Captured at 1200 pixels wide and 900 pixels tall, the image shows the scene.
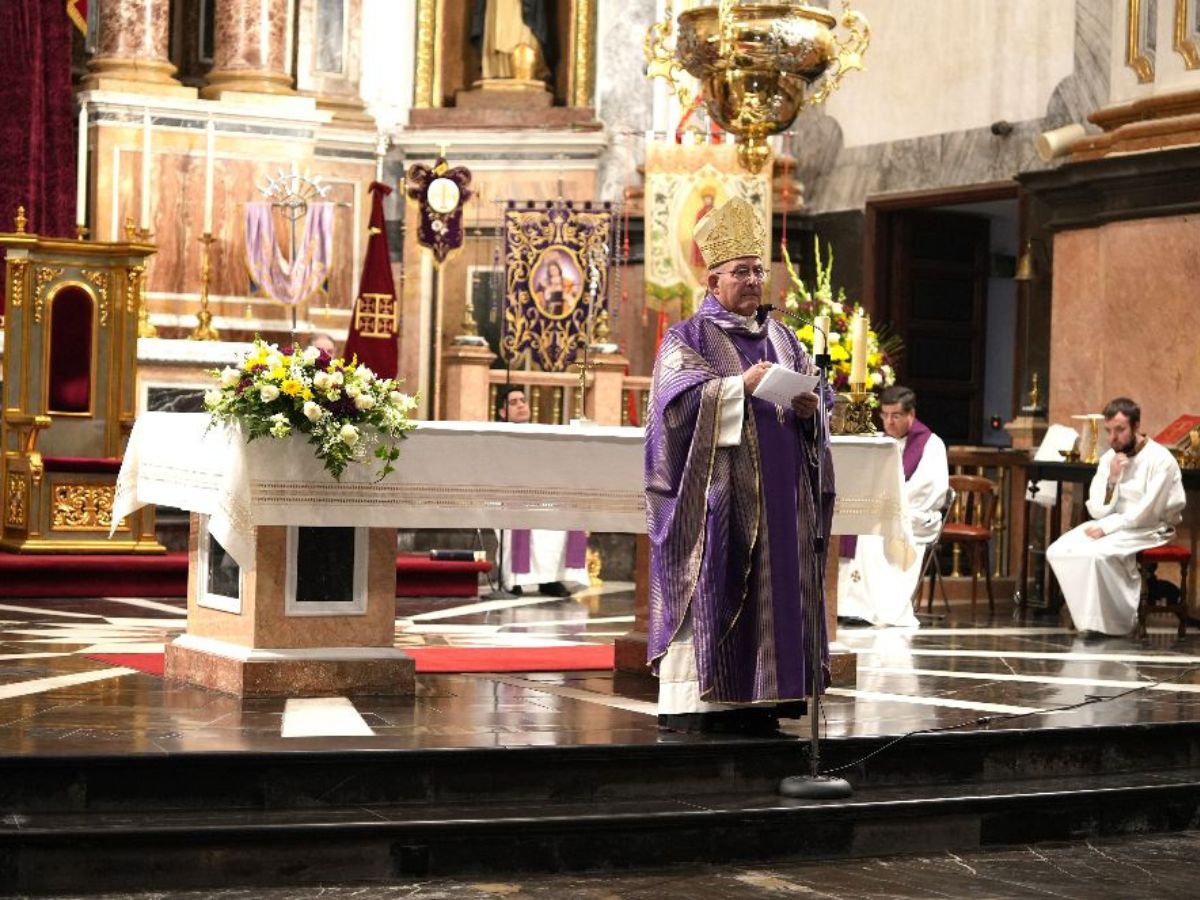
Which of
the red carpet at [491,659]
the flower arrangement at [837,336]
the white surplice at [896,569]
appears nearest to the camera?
the red carpet at [491,659]

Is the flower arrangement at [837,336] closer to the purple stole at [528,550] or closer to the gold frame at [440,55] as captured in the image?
the purple stole at [528,550]

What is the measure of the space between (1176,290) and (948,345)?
12.2 ft

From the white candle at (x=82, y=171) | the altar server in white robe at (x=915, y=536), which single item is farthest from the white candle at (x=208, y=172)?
the altar server in white robe at (x=915, y=536)

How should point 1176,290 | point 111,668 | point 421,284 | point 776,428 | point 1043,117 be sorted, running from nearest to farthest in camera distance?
point 776,428
point 111,668
point 1176,290
point 1043,117
point 421,284

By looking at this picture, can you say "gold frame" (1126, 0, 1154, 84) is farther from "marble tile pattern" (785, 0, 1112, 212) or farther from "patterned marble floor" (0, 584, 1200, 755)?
"patterned marble floor" (0, 584, 1200, 755)

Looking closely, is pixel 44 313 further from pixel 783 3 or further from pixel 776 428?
pixel 776 428

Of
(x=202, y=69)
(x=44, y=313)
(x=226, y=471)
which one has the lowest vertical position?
(x=226, y=471)

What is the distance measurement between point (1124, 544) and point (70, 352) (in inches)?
246

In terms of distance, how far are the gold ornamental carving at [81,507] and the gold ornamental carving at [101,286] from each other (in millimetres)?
1140

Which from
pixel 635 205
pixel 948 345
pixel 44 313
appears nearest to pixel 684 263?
pixel 635 205

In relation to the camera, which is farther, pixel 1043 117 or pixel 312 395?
pixel 1043 117

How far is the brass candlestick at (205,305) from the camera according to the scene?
14062 millimetres

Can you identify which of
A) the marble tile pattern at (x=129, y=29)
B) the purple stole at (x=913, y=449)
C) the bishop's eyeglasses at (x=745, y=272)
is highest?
the marble tile pattern at (x=129, y=29)

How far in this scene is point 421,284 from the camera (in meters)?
15.7
